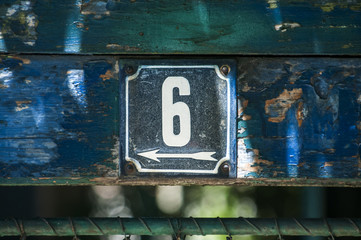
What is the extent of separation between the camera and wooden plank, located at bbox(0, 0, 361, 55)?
105 cm

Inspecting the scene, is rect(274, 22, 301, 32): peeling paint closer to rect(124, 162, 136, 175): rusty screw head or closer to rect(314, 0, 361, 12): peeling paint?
rect(314, 0, 361, 12): peeling paint

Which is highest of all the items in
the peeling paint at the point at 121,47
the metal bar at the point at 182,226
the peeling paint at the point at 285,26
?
the peeling paint at the point at 285,26

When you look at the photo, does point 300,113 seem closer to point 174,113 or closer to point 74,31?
point 174,113

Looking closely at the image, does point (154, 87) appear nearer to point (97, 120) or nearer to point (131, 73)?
point (131, 73)

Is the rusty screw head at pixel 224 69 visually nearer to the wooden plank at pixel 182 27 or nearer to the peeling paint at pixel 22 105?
the wooden plank at pixel 182 27

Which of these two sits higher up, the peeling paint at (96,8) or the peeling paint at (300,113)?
the peeling paint at (96,8)

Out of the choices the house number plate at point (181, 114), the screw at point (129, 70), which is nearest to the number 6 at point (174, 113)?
the house number plate at point (181, 114)

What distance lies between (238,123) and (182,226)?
1.15 feet

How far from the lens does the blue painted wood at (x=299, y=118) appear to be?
1.06 meters

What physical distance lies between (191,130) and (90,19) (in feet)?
1.44

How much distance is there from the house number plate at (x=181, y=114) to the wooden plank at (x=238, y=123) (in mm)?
34

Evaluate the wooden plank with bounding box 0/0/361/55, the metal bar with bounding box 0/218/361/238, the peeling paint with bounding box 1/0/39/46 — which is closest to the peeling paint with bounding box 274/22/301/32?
the wooden plank with bounding box 0/0/361/55

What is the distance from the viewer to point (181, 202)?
14.1 ft

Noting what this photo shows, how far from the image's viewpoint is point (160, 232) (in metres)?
1.10
